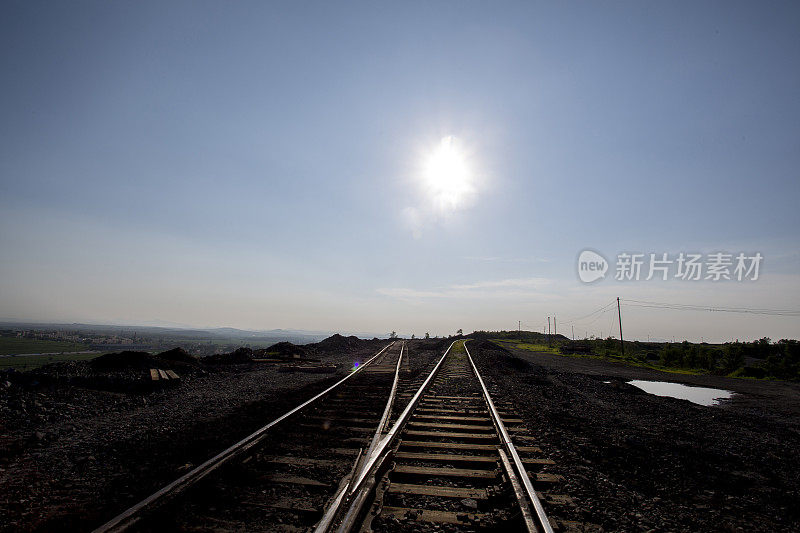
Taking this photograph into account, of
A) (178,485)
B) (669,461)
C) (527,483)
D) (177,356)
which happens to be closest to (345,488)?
(178,485)

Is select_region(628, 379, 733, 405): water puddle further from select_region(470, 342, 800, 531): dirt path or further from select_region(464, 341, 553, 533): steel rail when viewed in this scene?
select_region(464, 341, 553, 533): steel rail

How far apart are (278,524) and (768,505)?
5.64m

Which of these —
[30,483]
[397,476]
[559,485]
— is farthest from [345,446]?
[30,483]

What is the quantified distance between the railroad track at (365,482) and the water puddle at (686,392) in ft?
38.0

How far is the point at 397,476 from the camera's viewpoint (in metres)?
4.48

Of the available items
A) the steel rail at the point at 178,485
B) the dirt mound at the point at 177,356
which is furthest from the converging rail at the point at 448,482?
the dirt mound at the point at 177,356

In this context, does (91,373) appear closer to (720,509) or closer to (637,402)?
(720,509)

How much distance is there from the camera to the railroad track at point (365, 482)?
11.1ft

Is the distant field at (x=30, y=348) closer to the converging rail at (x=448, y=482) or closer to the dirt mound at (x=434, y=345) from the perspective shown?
the dirt mound at (x=434, y=345)

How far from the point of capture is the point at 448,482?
441 centimetres

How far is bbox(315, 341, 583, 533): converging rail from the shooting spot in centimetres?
344

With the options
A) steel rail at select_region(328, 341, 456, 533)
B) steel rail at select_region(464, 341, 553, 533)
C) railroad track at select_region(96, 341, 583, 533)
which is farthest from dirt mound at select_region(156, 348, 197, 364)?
steel rail at select_region(464, 341, 553, 533)

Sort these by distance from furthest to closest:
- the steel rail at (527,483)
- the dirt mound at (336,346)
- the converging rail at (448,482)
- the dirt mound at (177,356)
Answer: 1. the dirt mound at (336,346)
2. the dirt mound at (177,356)
3. the converging rail at (448,482)
4. the steel rail at (527,483)

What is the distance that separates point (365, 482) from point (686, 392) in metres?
18.0
